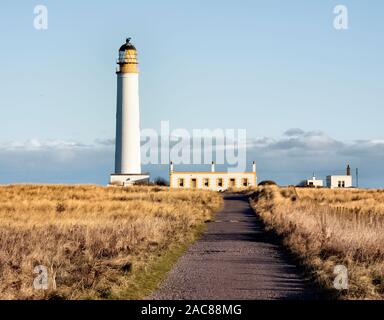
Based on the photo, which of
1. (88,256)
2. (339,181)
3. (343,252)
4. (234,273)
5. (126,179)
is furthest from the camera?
(339,181)

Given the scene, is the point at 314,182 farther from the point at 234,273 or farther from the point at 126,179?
the point at 234,273

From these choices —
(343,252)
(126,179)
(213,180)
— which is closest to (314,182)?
(213,180)

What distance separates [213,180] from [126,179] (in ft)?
87.8

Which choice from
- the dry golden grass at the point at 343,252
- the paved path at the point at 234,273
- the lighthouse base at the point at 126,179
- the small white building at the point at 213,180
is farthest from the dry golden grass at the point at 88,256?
the small white building at the point at 213,180

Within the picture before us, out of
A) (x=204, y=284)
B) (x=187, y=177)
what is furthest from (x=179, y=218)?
(x=187, y=177)

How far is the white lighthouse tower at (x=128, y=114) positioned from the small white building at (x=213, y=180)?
2495 centimetres

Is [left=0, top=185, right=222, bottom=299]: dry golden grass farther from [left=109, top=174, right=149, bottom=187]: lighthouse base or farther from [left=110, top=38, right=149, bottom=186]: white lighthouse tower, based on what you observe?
[left=109, top=174, right=149, bottom=187]: lighthouse base

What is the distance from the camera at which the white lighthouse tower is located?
69.7m

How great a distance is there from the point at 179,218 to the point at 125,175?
43339 mm

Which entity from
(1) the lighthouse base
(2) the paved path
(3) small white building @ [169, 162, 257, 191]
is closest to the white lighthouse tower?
(1) the lighthouse base

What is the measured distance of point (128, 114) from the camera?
69625mm

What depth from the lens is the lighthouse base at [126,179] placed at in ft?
237

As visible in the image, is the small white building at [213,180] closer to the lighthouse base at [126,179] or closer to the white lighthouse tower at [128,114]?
the lighthouse base at [126,179]
